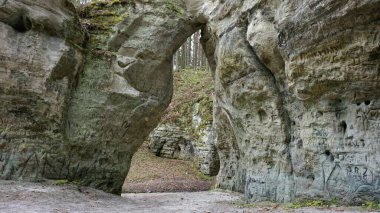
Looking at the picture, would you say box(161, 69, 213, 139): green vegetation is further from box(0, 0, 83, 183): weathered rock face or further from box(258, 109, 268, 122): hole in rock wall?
box(0, 0, 83, 183): weathered rock face

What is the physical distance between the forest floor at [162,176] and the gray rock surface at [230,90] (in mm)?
4328

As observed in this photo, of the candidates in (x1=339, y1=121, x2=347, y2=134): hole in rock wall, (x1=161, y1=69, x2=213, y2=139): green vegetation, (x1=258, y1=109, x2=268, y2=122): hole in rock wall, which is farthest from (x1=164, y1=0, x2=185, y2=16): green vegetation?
(x1=161, y1=69, x2=213, y2=139): green vegetation

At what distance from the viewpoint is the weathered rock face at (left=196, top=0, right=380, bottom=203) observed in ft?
29.5

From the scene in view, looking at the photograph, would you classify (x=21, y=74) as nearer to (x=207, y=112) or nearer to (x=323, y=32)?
(x=323, y=32)

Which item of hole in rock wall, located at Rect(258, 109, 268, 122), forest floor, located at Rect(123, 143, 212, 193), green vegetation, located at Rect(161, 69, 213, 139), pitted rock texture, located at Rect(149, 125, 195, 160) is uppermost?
green vegetation, located at Rect(161, 69, 213, 139)

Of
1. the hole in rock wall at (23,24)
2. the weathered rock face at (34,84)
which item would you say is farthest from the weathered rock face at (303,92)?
the hole in rock wall at (23,24)

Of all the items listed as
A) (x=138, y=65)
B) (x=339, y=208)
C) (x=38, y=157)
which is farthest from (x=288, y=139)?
(x=38, y=157)

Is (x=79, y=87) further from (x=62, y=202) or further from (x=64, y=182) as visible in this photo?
(x=62, y=202)

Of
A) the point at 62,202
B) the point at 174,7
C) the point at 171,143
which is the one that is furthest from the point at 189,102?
the point at 62,202

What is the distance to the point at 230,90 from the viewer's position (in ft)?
46.9

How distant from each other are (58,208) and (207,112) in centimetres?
1717

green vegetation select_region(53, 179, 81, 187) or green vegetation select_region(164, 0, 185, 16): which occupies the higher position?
green vegetation select_region(164, 0, 185, 16)

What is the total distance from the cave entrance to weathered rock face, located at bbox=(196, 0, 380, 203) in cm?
725

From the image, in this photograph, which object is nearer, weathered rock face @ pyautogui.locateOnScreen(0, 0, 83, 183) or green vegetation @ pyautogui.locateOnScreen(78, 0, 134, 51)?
weathered rock face @ pyautogui.locateOnScreen(0, 0, 83, 183)
